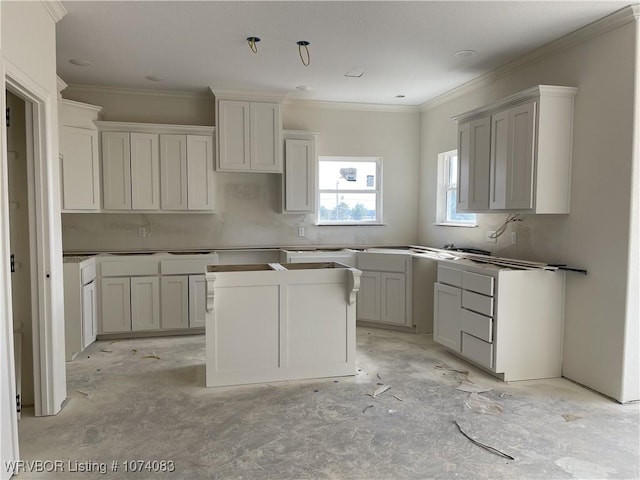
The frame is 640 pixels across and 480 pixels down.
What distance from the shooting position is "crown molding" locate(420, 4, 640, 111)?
3.09 metres

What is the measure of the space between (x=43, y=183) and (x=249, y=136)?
265cm

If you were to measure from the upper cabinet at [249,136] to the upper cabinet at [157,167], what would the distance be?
19cm

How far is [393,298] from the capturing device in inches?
203

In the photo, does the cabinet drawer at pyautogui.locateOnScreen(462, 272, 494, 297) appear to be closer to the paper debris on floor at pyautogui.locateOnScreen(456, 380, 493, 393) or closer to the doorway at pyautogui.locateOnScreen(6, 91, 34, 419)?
the paper debris on floor at pyautogui.locateOnScreen(456, 380, 493, 393)

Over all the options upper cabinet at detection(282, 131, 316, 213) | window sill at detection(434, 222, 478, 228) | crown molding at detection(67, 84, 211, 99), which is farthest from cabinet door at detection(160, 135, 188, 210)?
window sill at detection(434, 222, 478, 228)

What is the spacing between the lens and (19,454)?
2.44 m

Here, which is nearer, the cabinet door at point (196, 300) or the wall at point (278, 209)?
the cabinet door at point (196, 300)

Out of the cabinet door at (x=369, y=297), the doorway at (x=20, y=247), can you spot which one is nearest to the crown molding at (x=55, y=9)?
the doorway at (x=20, y=247)

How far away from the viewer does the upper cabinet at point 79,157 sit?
4.55m

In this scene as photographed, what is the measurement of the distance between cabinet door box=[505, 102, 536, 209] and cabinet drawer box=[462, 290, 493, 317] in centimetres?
82

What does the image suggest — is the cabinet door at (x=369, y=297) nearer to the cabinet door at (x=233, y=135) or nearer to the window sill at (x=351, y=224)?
the window sill at (x=351, y=224)

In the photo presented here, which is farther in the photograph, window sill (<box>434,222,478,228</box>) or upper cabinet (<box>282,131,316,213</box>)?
upper cabinet (<box>282,131,316,213</box>)

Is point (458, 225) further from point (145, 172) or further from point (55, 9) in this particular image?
point (55, 9)

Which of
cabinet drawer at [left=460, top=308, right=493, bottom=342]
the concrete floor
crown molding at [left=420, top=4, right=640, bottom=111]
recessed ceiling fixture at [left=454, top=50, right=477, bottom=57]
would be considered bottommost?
the concrete floor
